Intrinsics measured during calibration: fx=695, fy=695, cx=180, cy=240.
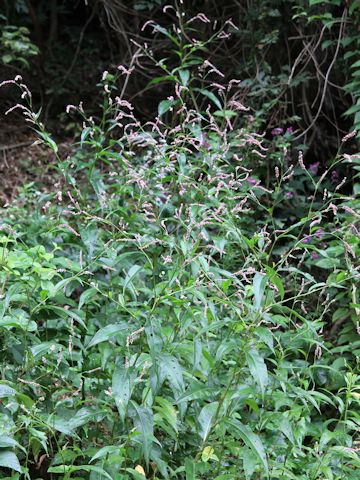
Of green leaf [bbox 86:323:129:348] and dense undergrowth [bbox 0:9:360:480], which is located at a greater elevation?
green leaf [bbox 86:323:129:348]

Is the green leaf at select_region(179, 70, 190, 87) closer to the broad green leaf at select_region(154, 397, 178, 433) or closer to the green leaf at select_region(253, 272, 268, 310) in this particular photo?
the green leaf at select_region(253, 272, 268, 310)

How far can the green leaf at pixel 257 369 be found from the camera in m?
2.00

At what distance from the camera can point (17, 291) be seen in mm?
2543

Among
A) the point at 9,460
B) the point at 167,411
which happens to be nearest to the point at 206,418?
the point at 167,411

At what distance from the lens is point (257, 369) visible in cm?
203

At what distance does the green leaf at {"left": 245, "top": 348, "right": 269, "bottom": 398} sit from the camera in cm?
200

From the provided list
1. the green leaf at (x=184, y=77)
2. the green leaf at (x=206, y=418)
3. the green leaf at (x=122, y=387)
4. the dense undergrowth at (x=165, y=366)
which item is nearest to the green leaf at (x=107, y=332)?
the dense undergrowth at (x=165, y=366)

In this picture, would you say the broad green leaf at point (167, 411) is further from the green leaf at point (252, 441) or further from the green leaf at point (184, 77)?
the green leaf at point (184, 77)

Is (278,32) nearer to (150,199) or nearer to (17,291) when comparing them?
(150,199)

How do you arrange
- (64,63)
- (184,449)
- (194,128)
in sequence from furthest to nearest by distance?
(64,63) < (194,128) < (184,449)

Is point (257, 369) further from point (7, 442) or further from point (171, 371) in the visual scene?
point (7, 442)

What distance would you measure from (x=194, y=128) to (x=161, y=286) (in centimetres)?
98

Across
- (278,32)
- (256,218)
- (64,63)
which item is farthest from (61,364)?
(64,63)

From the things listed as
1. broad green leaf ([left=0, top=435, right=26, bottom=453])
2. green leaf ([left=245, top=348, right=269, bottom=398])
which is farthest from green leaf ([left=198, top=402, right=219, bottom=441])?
broad green leaf ([left=0, top=435, right=26, bottom=453])
